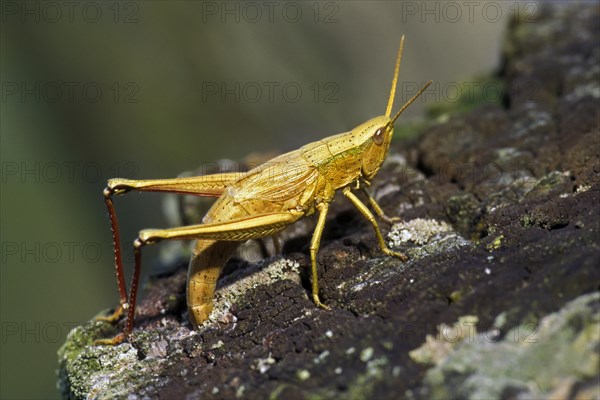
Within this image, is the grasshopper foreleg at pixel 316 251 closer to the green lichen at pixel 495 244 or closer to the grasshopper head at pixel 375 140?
the grasshopper head at pixel 375 140

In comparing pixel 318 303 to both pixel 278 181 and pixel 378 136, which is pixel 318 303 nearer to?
pixel 278 181

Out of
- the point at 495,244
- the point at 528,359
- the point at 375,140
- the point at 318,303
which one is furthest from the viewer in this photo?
the point at 375,140

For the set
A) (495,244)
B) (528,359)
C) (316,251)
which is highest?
(316,251)

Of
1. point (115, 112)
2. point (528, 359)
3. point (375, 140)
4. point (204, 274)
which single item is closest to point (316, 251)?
point (204, 274)

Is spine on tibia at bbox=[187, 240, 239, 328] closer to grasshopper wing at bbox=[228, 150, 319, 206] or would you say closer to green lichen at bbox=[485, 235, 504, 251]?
grasshopper wing at bbox=[228, 150, 319, 206]

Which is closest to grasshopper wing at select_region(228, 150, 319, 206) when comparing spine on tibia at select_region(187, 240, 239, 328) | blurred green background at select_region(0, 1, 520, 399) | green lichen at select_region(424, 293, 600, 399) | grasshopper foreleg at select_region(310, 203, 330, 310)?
grasshopper foreleg at select_region(310, 203, 330, 310)

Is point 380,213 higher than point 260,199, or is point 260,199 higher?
point 260,199

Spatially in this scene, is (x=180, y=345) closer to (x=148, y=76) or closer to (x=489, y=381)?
(x=489, y=381)
